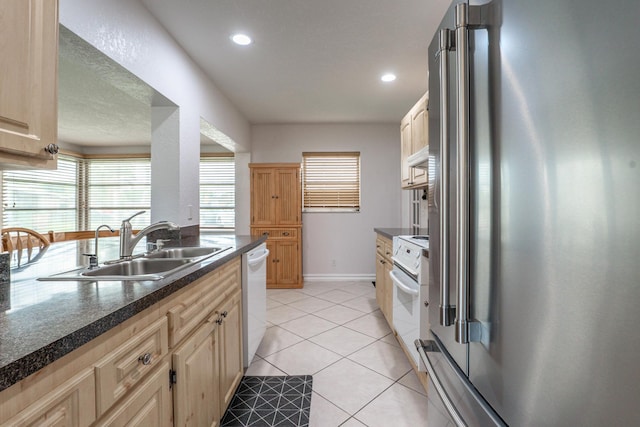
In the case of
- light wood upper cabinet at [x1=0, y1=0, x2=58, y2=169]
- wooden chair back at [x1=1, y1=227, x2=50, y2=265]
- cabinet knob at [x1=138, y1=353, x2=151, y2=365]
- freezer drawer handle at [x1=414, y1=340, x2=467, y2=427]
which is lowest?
freezer drawer handle at [x1=414, y1=340, x2=467, y2=427]

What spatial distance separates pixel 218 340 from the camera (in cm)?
154

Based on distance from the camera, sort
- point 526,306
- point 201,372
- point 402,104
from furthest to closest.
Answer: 1. point 402,104
2. point 201,372
3. point 526,306

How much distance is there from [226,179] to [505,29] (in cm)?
560

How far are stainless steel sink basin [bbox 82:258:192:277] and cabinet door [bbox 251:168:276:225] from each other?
2.74 metres

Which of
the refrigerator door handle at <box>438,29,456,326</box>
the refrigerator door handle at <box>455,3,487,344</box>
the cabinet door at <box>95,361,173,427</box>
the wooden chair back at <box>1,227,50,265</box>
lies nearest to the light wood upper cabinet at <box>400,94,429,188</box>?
the refrigerator door handle at <box>438,29,456,326</box>

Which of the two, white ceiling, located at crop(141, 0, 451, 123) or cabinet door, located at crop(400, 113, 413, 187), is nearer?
white ceiling, located at crop(141, 0, 451, 123)

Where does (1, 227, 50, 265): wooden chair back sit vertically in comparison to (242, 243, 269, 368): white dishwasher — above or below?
above

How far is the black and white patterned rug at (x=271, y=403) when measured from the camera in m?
1.72

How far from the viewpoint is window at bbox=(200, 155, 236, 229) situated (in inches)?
227

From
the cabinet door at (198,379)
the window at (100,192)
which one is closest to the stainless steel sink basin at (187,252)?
the cabinet door at (198,379)

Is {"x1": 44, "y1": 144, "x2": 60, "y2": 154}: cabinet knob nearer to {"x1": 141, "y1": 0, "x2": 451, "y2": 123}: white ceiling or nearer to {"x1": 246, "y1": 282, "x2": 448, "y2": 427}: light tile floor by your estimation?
{"x1": 246, "y1": 282, "x2": 448, "y2": 427}: light tile floor

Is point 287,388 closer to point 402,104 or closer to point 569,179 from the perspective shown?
point 569,179

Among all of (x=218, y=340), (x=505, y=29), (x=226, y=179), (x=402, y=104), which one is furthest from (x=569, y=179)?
(x=226, y=179)

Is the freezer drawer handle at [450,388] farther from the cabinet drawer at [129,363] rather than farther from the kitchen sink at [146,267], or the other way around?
the kitchen sink at [146,267]
